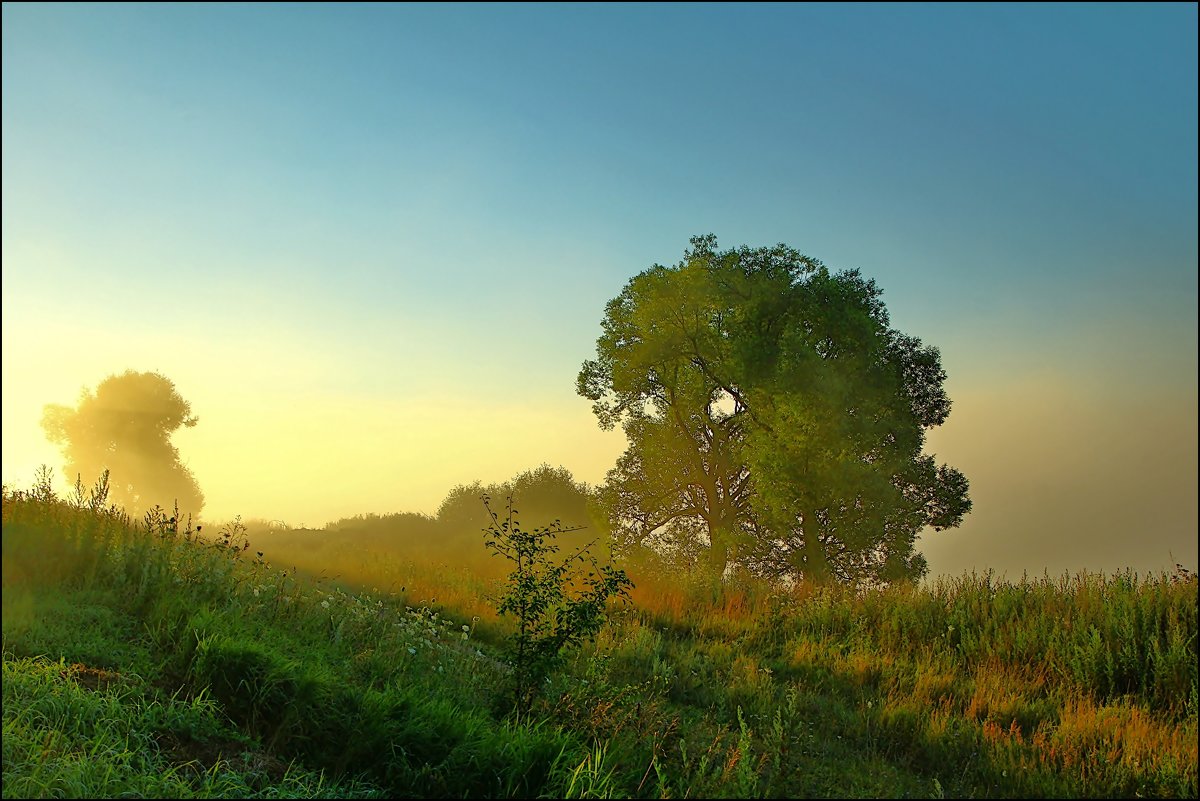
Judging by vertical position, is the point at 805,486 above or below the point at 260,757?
above

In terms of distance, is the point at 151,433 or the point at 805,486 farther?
the point at 151,433

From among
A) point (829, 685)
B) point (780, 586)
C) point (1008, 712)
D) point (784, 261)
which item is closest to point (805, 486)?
point (780, 586)

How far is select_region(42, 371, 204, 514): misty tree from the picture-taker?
3512 centimetres

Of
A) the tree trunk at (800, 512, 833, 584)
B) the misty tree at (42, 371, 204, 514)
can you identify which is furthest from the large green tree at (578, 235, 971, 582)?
the misty tree at (42, 371, 204, 514)

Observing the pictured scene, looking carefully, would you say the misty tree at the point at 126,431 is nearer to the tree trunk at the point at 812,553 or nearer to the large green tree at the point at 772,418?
the large green tree at the point at 772,418

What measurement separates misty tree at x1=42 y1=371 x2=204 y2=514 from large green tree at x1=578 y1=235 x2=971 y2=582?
2241 centimetres

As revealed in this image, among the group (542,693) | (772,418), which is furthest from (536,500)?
(542,693)

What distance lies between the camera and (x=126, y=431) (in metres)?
35.2

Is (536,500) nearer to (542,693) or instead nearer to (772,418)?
(772,418)

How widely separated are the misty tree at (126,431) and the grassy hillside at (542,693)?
27.8 metres

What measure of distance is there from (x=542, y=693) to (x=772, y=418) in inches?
543

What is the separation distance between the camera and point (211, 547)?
9477 mm

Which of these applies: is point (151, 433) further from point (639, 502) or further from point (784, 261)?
point (784, 261)

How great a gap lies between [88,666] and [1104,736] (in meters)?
9.32
